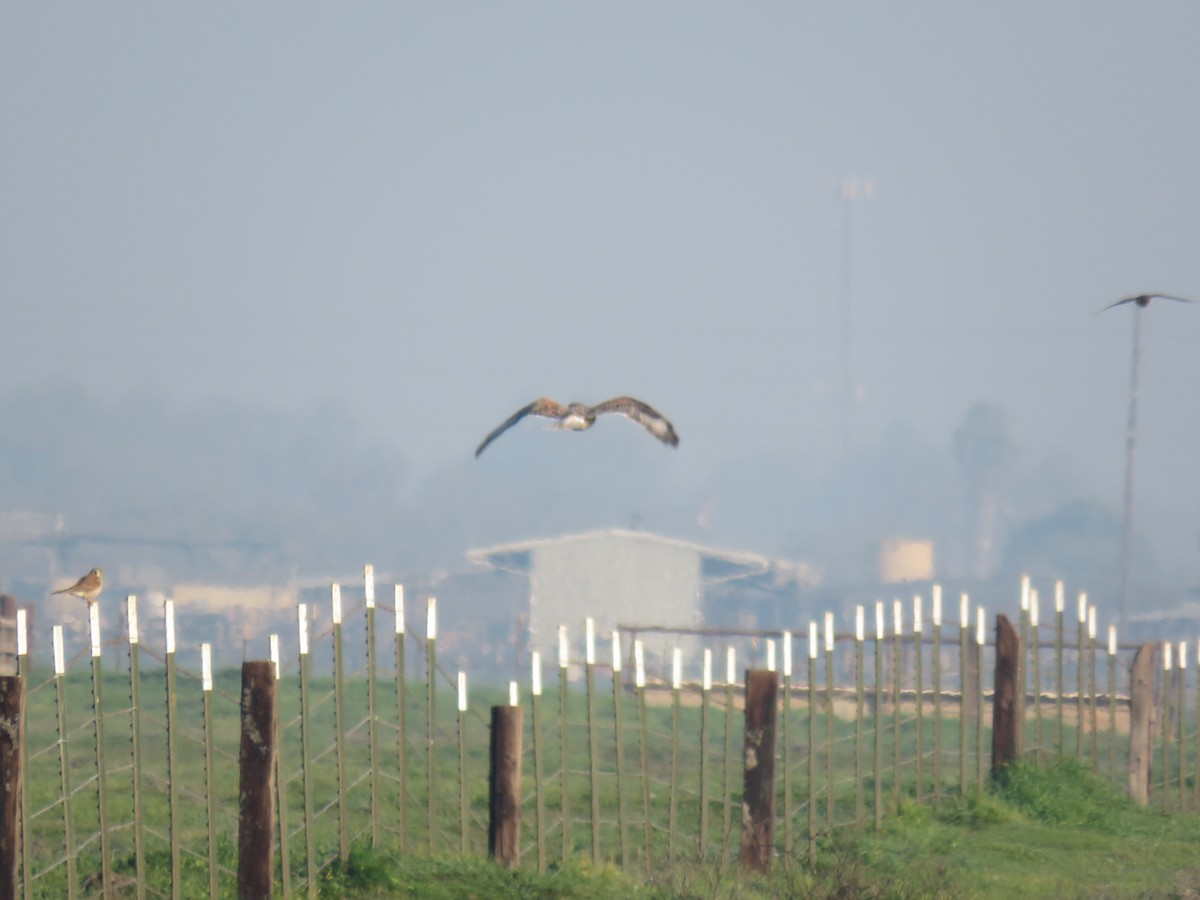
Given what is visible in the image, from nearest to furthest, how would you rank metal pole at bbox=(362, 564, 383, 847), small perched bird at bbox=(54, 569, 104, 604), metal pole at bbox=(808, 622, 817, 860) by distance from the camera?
metal pole at bbox=(362, 564, 383, 847)
small perched bird at bbox=(54, 569, 104, 604)
metal pole at bbox=(808, 622, 817, 860)

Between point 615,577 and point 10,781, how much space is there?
4811 cm

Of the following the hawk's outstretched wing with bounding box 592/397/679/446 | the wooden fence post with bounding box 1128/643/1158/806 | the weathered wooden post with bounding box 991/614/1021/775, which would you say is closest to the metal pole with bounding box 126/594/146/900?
the hawk's outstretched wing with bounding box 592/397/679/446

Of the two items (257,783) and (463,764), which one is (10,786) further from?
(463,764)

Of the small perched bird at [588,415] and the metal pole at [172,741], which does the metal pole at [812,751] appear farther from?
the metal pole at [172,741]

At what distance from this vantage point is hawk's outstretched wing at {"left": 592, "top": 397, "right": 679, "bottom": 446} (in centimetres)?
1595

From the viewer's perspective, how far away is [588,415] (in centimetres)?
1553

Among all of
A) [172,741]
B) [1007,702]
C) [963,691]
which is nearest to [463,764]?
[172,741]

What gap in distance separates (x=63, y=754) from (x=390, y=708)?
20.3 meters

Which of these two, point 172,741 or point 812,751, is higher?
point 172,741

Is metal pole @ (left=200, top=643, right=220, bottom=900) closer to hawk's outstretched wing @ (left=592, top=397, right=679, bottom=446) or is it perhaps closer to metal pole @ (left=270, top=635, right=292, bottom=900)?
metal pole @ (left=270, top=635, right=292, bottom=900)

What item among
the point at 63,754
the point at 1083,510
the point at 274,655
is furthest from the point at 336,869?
the point at 1083,510

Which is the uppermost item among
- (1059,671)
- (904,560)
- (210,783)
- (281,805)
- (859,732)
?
(210,783)

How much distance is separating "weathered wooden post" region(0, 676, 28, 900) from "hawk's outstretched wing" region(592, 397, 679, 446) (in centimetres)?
654

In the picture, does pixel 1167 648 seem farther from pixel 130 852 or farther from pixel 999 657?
pixel 130 852
